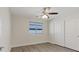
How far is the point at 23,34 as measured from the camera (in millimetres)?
1247

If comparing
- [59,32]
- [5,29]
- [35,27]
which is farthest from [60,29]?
[5,29]

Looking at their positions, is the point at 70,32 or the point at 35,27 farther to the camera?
the point at 70,32

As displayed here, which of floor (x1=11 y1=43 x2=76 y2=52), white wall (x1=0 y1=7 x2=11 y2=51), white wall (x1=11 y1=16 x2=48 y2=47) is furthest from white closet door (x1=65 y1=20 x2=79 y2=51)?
white wall (x1=0 y1=7 x2=11 y2=51)

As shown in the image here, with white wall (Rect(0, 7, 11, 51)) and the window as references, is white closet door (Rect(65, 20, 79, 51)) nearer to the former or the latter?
the window

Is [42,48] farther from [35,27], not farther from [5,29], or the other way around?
[5,29]

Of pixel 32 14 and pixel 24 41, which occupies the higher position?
pixel 32 14

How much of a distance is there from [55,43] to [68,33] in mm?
238

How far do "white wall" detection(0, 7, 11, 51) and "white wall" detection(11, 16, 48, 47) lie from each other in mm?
69

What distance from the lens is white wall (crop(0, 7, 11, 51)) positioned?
99 centimetres

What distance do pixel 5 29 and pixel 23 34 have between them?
0.27 m
